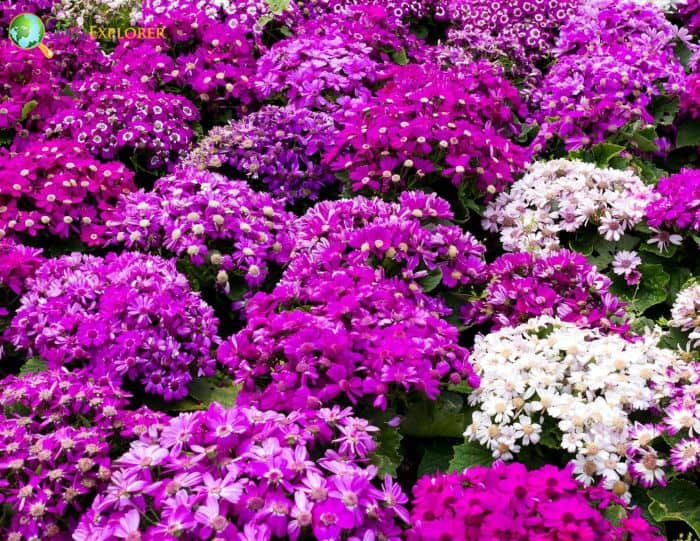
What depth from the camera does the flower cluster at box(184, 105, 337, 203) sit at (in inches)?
197

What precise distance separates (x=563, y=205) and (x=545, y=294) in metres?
0.95

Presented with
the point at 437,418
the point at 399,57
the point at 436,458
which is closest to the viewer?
the point at 437,418

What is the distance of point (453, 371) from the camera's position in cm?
343

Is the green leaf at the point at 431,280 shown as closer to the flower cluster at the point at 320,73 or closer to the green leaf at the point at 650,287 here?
the green leaf at the point at 650,287

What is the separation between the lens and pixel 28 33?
21.7 ft

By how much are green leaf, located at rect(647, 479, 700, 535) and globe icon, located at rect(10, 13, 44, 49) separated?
5844 mm

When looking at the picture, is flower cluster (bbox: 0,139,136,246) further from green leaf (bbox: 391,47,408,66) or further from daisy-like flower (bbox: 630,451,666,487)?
daisy-like flower (bbox: 630,451,666,487)

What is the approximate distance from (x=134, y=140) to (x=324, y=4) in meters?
2.78

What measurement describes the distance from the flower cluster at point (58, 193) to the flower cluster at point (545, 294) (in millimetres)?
2261

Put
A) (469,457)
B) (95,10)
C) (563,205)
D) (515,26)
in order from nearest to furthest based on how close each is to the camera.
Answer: (469,457), (563,205), (515,26), (95,10)

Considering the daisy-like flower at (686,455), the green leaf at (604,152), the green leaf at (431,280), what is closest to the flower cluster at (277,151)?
the green leaf at (431,280)

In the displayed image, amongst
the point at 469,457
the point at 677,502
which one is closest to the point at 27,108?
the point at 469,457

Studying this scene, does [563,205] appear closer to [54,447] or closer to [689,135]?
[689,135]

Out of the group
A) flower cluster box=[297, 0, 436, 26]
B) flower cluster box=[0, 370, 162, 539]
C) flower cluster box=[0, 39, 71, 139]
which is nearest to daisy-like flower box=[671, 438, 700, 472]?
flower cluster box=[0, 370, 162, 539]
